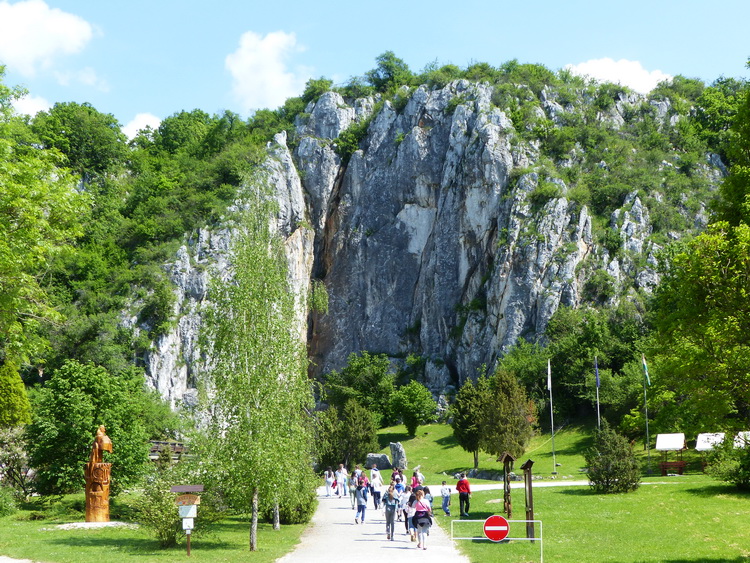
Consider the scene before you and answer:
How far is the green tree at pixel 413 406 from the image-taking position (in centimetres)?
6125

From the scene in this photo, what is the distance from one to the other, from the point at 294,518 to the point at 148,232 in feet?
184

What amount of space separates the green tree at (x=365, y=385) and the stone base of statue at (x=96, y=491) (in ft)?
130

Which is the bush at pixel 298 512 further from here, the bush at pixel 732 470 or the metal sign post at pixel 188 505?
the bush at pixel 732 470

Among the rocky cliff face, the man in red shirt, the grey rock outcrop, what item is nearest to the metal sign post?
the man in red shirt

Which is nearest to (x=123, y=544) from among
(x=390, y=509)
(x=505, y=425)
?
(x=390, y=509)

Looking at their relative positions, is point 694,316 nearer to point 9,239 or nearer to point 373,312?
point 9,239

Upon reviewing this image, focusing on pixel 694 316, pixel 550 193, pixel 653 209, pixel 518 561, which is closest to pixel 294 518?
Answer: pixel 518 561

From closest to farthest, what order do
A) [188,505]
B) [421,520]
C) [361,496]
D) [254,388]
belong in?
[188,505] → [421,520] → [254,388] → [361,496]

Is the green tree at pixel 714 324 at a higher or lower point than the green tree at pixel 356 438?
higher

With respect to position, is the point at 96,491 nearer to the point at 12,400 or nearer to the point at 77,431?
the point at 77,431

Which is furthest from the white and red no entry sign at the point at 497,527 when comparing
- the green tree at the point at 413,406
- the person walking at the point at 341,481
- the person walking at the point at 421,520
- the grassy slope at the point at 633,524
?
the green tree at the point at 413,406

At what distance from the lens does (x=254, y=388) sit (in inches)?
840

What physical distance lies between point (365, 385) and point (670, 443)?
118 feet

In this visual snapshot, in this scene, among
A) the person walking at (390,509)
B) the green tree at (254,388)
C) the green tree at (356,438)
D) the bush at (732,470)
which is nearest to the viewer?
the green tree at (254,388)
